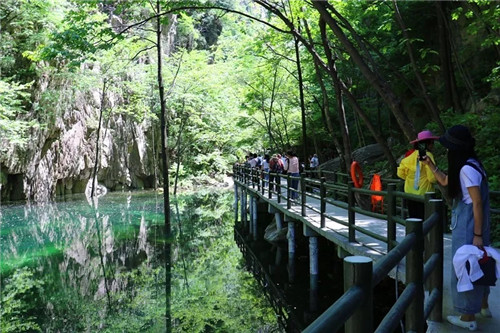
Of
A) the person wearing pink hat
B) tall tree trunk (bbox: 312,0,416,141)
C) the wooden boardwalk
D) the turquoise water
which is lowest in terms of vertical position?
the turquoise water

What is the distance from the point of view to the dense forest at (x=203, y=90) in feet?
51.7

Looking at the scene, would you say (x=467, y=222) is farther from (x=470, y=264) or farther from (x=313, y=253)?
(x=313, y=253)

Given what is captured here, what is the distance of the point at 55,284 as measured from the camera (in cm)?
1179

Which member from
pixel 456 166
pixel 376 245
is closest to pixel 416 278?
pixel 456 166

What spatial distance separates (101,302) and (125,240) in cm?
673

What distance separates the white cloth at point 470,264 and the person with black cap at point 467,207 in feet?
0.30

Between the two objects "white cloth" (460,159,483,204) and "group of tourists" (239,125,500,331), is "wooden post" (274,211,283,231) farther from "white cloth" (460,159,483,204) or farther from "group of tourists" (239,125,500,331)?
"white cloth" (460,159,483,204)

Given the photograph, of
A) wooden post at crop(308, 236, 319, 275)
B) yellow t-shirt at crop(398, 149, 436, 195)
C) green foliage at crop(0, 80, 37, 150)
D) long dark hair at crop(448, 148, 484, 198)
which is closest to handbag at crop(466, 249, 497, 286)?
long dark hair at crop(448, 148, 484, 198)

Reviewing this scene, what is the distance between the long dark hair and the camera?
3607mm

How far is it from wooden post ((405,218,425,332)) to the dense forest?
866 cm

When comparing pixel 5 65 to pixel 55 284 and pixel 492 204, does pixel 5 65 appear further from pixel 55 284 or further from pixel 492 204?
pixel 492 204

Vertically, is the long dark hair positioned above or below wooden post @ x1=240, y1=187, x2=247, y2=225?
above

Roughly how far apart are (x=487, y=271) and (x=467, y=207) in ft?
Result: 1.73

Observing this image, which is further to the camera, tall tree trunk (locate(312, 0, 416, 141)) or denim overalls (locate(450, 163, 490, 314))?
tall tree trunk (locate(312, 0, 416, 141))
